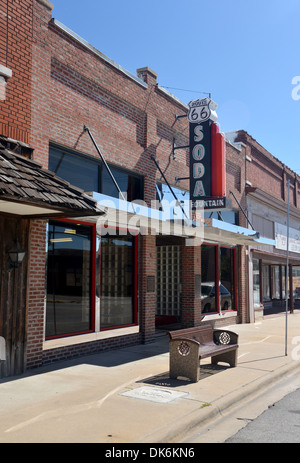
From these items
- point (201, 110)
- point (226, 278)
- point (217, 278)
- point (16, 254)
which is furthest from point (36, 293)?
point (226, 278)

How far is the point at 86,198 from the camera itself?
761 centimetres

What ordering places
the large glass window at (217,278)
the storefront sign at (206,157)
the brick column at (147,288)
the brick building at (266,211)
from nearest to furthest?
the brick column at (147,288) < the storefront sign at (206,157) < the large glass window at (217,278) < the brick building at (266,211)

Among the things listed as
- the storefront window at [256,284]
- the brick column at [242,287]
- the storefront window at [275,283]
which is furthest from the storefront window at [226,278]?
the storefront window at [275,283]

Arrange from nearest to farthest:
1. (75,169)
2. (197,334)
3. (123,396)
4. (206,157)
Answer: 1. (123,396)
2. (197,334)
3. (75,169)
4. (206,157)

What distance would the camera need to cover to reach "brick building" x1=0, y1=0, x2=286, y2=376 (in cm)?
820

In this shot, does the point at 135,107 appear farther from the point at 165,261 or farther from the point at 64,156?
the point at 165,261

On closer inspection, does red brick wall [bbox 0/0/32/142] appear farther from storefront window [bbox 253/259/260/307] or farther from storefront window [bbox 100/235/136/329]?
storefront window [bbox 253/259/260/307]

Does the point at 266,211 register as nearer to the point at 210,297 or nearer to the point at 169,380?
the point at 210,297

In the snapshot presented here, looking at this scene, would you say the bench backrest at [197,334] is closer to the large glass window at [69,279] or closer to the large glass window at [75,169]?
the large glass window at [69,279]

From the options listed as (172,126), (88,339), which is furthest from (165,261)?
(88,339)

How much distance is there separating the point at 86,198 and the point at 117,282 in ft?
13.3

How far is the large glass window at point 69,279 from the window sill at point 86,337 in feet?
0.50

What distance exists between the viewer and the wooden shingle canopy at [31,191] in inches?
249

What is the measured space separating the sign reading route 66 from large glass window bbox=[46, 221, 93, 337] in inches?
217
